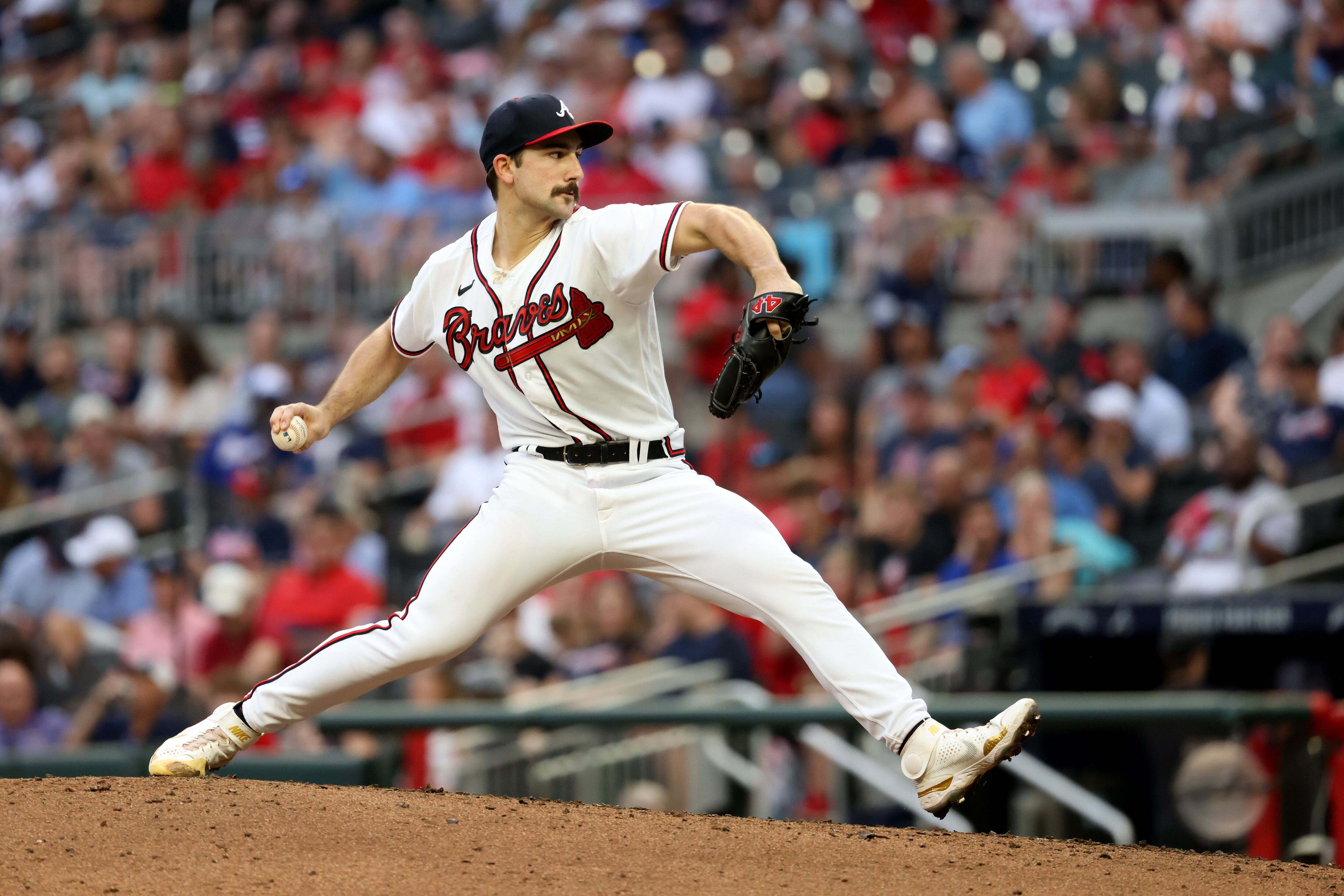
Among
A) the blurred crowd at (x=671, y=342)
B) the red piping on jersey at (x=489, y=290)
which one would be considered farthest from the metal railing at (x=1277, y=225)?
the red piping on jersey at (x=489, y=290)

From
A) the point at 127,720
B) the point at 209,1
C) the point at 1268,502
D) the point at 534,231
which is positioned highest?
the point at 209,1

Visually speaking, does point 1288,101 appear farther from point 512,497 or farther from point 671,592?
point 512,497

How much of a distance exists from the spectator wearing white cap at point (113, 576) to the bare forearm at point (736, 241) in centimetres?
568

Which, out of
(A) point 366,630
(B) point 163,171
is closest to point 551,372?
(A) point 366,630

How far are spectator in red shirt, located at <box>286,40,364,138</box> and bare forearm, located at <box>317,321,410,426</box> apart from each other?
821 centimetres

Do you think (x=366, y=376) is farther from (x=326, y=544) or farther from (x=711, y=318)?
(x=711, y=318)

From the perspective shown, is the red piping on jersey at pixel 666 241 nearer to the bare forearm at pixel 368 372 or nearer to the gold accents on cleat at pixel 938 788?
the bare forearm at pixel 368 372

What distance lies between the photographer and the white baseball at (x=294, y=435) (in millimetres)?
4195

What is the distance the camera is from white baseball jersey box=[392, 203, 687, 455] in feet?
12.9

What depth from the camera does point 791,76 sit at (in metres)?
11.5

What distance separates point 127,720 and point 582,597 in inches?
82.1

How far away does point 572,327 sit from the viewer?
4.03 metres

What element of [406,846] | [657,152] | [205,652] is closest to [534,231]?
[406,846]

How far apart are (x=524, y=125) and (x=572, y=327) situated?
492 mm
